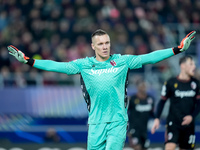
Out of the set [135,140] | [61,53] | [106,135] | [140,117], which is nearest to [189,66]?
[140,117]

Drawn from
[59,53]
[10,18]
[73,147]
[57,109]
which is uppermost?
[10,18]

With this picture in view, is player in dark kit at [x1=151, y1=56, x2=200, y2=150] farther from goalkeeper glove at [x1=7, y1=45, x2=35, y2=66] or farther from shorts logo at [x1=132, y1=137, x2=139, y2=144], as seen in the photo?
goalkeeper glove at [x1=7, y1=45, x2=35, y2=66]

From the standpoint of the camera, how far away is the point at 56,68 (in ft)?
22.3

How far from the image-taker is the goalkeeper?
6.57m

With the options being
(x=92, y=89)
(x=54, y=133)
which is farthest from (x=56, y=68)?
(x=54, y=133)

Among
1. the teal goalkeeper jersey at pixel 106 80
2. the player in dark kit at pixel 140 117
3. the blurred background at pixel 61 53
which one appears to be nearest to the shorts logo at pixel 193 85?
the player in dark kit at pixel 140 117

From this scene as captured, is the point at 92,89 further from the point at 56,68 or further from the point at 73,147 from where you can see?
the point at 73,147

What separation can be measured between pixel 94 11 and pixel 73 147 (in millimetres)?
6310

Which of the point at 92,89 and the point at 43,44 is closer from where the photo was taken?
the point at 92,89

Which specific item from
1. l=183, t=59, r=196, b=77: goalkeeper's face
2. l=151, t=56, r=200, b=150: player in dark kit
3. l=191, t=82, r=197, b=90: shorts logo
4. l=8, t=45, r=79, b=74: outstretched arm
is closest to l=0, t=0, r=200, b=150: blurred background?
l=151, t=56, r=200, b=150: player in dark kit

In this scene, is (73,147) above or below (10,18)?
below

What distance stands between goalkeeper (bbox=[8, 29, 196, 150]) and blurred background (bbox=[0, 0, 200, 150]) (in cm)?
734

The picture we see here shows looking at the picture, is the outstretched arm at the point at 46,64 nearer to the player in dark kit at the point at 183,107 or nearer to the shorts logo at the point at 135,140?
the player in dark kit at the point at 183,107

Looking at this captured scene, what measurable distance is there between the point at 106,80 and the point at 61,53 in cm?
966
